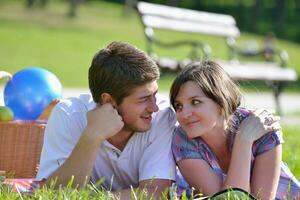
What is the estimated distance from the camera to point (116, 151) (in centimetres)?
401

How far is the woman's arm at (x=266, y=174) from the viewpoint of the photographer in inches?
151

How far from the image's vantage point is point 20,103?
18.1ft

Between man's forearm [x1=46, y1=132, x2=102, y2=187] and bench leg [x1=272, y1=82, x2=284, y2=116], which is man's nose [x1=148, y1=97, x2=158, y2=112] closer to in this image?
man's forearm [x1=46, y1=132, x2=102, y2=187]

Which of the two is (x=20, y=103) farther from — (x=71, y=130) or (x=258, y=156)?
(x=258, y=156)

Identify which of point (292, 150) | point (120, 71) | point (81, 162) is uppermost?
point (120, 71)

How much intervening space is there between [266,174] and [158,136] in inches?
22.7

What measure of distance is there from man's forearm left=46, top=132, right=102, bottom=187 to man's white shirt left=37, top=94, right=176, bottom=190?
5.2 inches

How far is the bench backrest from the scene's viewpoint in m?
11.7

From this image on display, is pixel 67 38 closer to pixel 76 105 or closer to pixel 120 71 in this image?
pixel 76 105

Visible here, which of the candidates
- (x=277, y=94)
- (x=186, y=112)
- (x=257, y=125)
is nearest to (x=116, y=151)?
(x=186, y=112)

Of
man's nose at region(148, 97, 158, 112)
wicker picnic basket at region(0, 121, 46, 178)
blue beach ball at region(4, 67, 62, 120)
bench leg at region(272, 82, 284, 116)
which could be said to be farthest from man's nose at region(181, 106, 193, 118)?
bench leg at region(272, 82, 284, 116)

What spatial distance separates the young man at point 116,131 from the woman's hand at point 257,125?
39 centimetres

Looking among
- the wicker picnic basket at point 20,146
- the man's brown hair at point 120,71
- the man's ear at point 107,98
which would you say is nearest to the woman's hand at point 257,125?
the man's brown hair at point 120,71

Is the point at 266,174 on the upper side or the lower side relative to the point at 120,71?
lower
